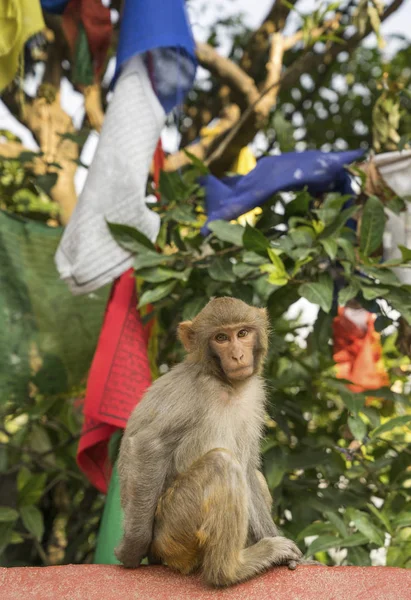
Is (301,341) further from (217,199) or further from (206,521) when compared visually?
(206,521)

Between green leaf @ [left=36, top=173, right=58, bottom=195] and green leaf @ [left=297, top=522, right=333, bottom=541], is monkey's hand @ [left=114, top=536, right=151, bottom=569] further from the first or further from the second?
green leaf @ [left=36, top=173, right=58, bottom=195]

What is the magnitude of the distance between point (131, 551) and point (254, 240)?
1.41 m

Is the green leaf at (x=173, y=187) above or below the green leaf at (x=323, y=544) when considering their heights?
above

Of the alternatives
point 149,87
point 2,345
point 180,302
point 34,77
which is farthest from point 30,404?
point 34,77

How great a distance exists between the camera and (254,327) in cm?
286

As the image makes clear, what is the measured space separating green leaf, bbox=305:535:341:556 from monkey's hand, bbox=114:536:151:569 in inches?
34.3

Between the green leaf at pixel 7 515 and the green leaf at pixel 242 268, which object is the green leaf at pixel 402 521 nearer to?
Answer: the green leaf at pixel 242 268

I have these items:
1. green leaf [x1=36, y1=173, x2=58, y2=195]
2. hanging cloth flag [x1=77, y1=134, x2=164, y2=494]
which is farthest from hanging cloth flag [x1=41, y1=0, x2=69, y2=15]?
hanging cloth flag [x1=77, y1=134, x2=164, y2=494]

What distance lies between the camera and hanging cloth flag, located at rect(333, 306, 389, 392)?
14.1 feet

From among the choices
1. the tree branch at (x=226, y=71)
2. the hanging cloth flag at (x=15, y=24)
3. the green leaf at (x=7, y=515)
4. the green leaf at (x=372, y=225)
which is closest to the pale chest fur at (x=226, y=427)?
the green leaf at (x=372, y=225)

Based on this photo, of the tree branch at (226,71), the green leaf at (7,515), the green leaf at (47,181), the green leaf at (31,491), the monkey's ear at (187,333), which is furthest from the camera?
the tree branch at (226,71)

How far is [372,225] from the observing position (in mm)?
3549

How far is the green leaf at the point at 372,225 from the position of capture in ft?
11.6

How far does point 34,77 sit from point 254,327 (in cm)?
388
